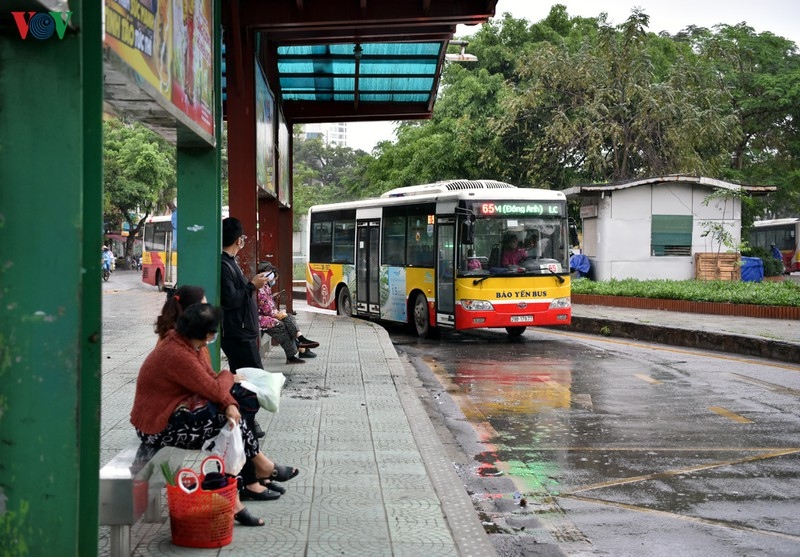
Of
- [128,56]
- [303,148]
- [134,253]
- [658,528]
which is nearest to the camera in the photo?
[128,56]

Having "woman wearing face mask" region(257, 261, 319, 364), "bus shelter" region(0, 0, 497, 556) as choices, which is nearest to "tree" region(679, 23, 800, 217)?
"woman wearing face mask" region(257, 261, 319, 364)

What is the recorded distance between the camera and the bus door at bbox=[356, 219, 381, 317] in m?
20.0

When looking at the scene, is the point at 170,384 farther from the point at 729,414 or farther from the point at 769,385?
the point at 769,385

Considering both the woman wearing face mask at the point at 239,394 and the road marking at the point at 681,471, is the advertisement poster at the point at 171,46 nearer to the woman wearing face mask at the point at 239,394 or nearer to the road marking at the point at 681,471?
the woman wearing face mask at the point at 239,394

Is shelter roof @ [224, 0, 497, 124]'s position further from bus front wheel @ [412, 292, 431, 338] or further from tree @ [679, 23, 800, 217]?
tree @ [679, 23, 800, 217]

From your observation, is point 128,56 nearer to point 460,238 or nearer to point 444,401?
point 444,401

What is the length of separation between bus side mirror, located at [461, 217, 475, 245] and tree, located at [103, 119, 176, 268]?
3738 centimetres

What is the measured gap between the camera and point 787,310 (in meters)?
18.1

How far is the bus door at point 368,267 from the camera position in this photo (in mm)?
19969

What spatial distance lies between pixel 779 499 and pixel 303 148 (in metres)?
85.0

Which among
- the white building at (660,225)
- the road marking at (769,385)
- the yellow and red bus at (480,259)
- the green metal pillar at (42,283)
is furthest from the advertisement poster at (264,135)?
the white building at (660,225)

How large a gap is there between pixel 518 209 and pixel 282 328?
6.30 m

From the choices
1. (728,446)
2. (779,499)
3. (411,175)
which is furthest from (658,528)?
(411,175)

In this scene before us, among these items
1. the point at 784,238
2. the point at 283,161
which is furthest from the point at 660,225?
the point at 784,238
